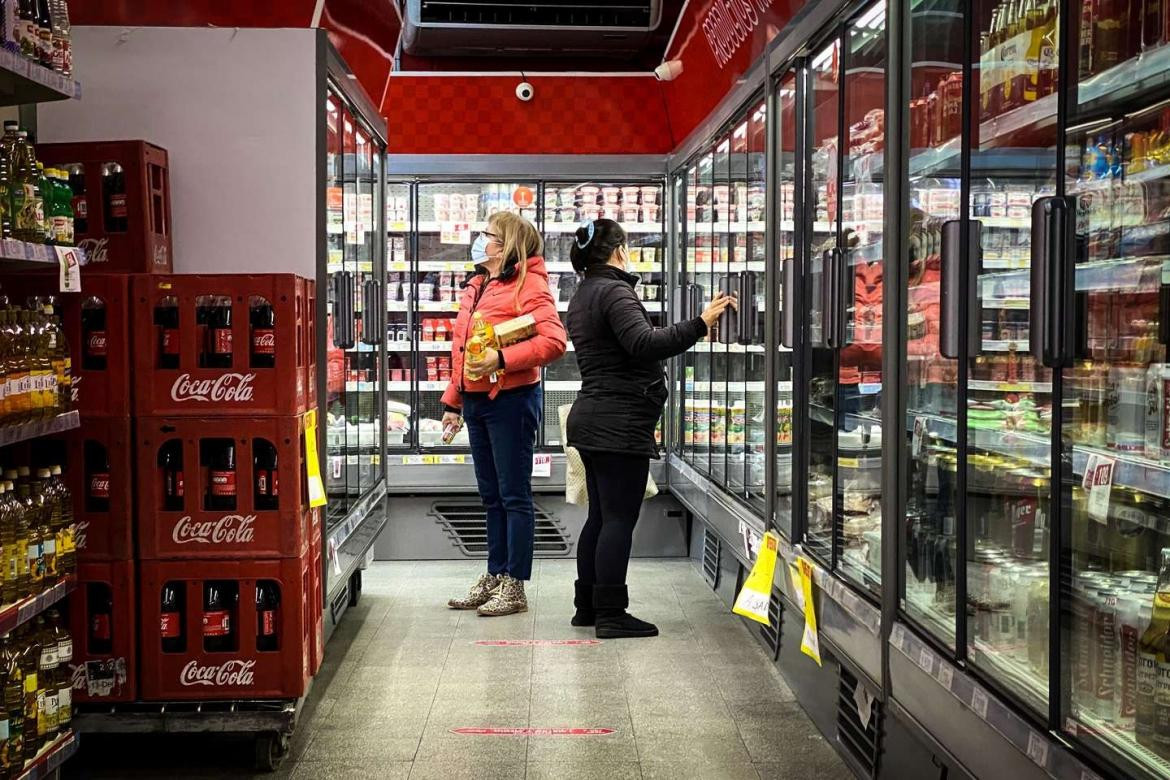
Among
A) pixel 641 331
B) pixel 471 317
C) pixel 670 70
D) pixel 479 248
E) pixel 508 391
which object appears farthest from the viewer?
pixel 479 248

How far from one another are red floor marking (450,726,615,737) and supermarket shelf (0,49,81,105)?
2.20 meters

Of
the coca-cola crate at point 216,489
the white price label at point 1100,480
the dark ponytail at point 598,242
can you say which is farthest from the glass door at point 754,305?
the white price label at point 1100,480

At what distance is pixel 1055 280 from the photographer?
209cm

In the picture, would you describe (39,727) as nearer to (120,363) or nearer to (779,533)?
(120,363)

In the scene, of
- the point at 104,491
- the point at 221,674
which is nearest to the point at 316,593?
the point at 221,674

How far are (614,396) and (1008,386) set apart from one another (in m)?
2.53

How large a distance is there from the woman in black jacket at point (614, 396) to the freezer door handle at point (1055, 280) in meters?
2.84

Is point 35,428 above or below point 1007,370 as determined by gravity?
below

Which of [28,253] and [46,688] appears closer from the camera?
[28,253]

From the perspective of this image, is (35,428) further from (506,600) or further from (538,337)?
(506,600)

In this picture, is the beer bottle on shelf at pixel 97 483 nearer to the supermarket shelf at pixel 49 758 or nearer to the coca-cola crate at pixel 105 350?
the coca-cola crate at pixel 105 350

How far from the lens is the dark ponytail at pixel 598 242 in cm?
528

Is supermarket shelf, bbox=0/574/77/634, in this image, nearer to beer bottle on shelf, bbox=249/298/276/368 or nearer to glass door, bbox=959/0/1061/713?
beer bottle on shelf, bbox=249/298/276/368

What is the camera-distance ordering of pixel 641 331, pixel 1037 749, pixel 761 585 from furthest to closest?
pixel 641 331 < pixel 761 585 < pixel 1037 749
